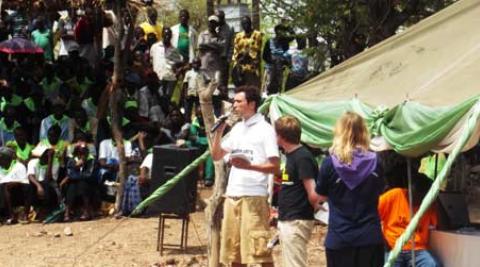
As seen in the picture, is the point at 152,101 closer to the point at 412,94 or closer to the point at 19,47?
the point at 19,47

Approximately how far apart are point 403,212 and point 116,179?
298 inches

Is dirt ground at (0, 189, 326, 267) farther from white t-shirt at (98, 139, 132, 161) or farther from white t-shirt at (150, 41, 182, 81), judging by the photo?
white t-shirt at (150, 41, 182, 81)

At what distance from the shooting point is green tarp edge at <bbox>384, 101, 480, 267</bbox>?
6.42m

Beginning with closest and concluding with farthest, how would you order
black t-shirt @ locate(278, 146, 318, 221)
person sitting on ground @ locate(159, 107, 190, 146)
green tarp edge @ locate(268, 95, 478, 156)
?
black t-shirt @ locate(278, 146, 318, 221) → green tarp edge @ locate(268, 95, 478, 156) → person sitting on ground @ locate(159, 107, 190, 146)

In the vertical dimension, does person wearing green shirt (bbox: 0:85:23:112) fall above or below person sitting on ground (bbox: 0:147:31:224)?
above

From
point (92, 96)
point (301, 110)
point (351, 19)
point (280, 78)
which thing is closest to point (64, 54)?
point (92, 96)

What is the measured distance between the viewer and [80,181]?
13.5 m

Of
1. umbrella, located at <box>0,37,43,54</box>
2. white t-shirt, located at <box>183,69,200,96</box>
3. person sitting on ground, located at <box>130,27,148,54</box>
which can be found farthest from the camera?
person sitting on ground, located at <box>130,27,148,54</box>

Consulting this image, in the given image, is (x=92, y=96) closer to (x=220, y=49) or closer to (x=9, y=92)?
(x=9, y=92)

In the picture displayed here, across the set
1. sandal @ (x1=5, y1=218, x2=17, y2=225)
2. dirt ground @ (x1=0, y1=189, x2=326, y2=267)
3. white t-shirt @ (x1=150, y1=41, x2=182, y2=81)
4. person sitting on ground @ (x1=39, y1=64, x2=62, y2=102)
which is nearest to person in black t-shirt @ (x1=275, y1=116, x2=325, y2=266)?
dirt ground @ (x1=0, y1=189, x2=326, y2=267)

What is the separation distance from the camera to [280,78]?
16078mm

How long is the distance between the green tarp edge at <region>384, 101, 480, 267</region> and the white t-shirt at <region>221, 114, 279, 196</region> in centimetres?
152

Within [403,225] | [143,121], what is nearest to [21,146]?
[143,121]

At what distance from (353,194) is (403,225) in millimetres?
1245
